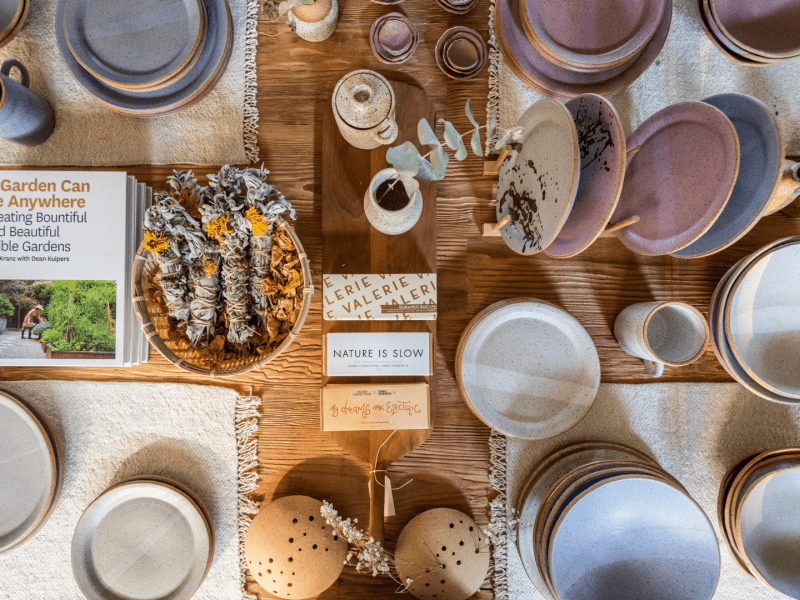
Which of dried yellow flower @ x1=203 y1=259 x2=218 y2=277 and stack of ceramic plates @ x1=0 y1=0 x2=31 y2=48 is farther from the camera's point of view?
stack of ceramic plates @ x1=0 y1=0 x2=31 y2=48

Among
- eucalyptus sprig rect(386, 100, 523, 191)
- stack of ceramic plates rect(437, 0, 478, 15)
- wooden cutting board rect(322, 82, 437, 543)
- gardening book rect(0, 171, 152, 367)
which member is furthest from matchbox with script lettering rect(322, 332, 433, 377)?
stack of ceramic plates rect(437, 0, 478, 15)

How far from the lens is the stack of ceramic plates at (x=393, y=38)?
0.95 m

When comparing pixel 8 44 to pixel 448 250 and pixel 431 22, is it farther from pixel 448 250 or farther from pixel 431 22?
pixel 448 250

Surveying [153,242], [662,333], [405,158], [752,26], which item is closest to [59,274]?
[153,242]

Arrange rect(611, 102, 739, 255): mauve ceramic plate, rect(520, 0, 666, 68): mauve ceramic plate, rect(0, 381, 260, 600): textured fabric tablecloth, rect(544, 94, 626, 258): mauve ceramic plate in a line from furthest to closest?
rect(0, 381, 260, 600): textured fabric tablecloth → rect(520, 0, 666, 68): mauve ceramic plate → rect(611, 102, 739, 255): mauve ceramic plate → rect(544, 94, 626, 258): mauve ceramic plate

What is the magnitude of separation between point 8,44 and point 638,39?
1317 millimetres

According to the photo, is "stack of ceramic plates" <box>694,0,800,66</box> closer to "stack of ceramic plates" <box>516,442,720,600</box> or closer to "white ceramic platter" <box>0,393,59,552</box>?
"stack of ceramic plates" <box>516,442,720,600</box>

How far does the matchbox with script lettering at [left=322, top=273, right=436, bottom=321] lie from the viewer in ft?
2.93

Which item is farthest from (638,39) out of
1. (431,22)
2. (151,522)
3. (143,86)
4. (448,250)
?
(151,522)

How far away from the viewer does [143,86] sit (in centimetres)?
87

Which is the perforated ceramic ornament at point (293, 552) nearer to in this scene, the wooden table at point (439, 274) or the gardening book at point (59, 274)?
the wooden table at point (439, 274)

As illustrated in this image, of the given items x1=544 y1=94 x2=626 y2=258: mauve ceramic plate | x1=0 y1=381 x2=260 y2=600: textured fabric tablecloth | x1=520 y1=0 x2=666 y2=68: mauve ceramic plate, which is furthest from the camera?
x1=0 y1=381 x2=260 y2=600: textured fabric tablecloth

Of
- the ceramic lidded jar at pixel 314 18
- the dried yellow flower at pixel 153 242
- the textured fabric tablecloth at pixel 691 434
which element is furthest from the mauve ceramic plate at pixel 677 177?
the dried yellow flower at pixel 153 242

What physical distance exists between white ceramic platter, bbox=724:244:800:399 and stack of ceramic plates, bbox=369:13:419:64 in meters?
0.84
